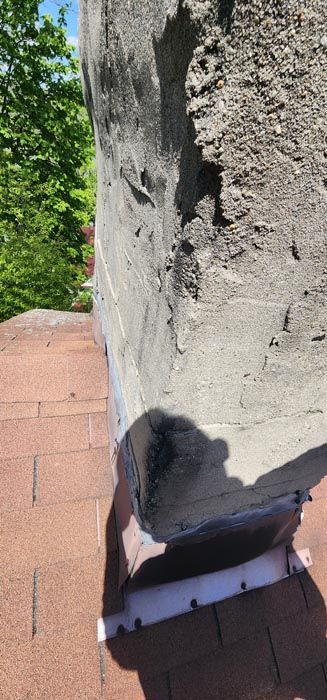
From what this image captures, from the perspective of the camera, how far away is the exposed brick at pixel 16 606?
1317 millimetres

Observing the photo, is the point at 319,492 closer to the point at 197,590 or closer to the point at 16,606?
the point at 197,590

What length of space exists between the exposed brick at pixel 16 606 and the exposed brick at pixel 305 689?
931mm

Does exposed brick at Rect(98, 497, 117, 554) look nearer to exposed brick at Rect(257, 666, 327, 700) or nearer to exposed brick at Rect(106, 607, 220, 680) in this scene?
exposed brick at Rect(106, 607, 220, 680)

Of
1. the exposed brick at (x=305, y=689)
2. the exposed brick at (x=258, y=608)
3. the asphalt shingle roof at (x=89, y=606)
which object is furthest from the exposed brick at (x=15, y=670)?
the exposed brick at (x=305, y=689)

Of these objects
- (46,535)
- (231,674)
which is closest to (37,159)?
(46,535)

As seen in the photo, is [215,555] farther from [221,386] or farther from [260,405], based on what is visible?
[221,386]

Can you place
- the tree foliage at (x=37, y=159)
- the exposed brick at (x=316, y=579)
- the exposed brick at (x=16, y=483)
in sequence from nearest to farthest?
the exposed brick at (x=16, y=483) < the exposed brick at (x=316, y=579) < the tree foliage at (x=37, y=159)

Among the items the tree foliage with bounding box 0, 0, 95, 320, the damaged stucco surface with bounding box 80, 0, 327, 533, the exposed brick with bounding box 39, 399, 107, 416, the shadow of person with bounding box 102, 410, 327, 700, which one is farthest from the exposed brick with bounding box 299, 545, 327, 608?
the tree foliage with bounding box 0, 0, 95, 320

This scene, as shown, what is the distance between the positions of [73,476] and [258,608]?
97cm

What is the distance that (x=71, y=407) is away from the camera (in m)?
1.91

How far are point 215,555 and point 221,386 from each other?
99cm

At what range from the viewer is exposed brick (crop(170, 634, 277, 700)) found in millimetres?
1379

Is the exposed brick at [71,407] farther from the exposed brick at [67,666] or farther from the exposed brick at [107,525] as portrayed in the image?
the exposed brick at [67,666]

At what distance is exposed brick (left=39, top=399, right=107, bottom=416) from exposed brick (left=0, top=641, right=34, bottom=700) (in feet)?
2.97
